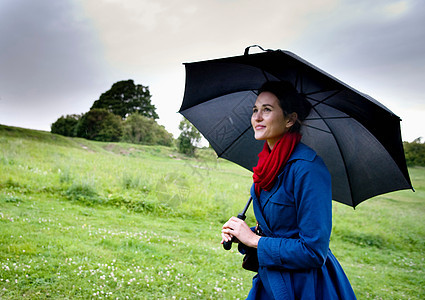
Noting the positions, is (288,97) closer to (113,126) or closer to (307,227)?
(307,227)

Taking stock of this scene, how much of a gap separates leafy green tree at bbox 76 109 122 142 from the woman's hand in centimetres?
2776

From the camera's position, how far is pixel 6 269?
382 cm

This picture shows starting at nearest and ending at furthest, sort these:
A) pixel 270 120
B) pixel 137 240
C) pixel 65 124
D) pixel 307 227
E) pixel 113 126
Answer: pixel 307 227 < pixel 270 120 < pixel 137 240 < pixel 113 126 < pixel 65 124

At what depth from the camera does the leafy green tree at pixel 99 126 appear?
28622mm

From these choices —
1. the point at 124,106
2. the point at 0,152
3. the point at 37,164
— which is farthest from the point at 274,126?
the point at 124,106

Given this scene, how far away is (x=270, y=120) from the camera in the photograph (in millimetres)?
1818

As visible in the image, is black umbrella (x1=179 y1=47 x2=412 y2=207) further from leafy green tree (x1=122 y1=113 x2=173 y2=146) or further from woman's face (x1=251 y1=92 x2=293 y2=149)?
leafy green tree (x1=122 y1=113 x2=173 y2=146)

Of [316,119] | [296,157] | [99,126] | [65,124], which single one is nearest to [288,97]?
[296,157]

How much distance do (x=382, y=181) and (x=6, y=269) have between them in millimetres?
4324

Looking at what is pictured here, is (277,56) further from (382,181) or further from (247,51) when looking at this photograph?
(382,181)

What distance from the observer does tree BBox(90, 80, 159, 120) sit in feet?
117

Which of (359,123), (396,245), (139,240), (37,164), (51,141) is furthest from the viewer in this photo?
(51,141)

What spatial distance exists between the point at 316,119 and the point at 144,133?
1119 inches

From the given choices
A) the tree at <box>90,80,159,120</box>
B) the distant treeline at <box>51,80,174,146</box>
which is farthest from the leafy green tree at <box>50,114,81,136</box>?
the tree at <box>90,80,159,120</box>
